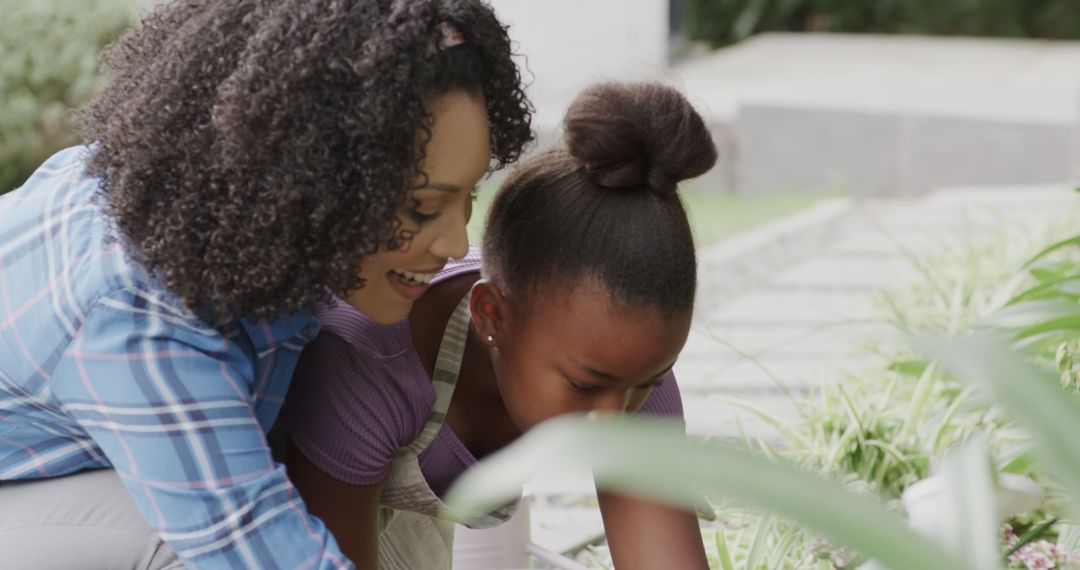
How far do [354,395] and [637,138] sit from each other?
0.43 meters

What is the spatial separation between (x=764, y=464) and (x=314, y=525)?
34.0 inches

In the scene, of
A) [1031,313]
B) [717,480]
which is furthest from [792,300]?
[717,480]

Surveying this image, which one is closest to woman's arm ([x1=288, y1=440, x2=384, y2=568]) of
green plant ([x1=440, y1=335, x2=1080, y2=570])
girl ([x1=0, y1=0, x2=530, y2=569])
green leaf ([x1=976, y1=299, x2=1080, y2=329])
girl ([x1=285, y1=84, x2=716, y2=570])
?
girl ([x1=285, y1=84, x2=716, y2=570])

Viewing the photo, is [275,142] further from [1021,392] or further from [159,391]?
[1021,392]

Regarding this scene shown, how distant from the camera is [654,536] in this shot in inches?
68.6

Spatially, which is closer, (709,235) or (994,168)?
(709,235)

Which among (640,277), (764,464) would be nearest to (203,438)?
(640,277)

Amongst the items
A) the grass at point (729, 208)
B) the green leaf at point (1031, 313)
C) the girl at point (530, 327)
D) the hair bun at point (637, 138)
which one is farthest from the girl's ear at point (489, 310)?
the grass at point (729, 208)

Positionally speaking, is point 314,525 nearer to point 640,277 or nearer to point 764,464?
point 640,277

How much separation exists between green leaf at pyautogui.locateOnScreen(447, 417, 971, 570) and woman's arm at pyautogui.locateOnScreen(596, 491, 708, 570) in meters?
1.09

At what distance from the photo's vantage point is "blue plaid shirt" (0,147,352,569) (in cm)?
136

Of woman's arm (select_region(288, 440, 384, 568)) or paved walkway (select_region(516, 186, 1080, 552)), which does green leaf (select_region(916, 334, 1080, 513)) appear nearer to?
woman's arm (select_region(288, 440, 384, 568))

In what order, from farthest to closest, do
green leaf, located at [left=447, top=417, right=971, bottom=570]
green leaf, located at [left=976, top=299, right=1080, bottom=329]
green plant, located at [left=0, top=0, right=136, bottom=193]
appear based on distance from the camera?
1. green plant, located at [left=0, top=0, right=136, bottom=193]
2. green leaf, located at [left=976, top=299, right=1080, bottom=329]
3. green leaf, located at [left=447, top=417, right=971, bottom=570]

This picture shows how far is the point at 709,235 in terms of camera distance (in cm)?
525
